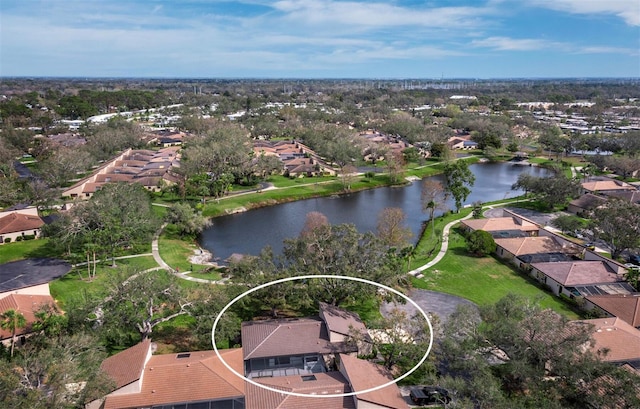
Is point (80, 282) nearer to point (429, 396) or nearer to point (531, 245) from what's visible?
point (429, 396)

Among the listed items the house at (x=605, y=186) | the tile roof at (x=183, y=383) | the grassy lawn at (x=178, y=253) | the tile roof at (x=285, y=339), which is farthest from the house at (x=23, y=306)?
the house at (x=605, y=186)

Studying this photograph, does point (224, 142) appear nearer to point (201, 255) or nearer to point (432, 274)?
point (201, 255)

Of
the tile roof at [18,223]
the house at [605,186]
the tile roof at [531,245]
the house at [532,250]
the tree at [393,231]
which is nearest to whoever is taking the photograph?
the house at [532,250]

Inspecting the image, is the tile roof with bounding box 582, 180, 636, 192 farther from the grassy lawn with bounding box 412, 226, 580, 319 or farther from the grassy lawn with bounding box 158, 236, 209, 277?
the grassy lawn with bounding box 158, 236, 209, 277

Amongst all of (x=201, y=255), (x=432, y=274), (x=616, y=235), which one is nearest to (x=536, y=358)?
(x=432, y=274)

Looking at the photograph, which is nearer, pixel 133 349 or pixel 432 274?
pixel 133 349

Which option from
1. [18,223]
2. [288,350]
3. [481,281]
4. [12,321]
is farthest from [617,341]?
[18,223]

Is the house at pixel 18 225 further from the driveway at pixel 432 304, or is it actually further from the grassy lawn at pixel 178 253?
the driveway at pixel 432 304
